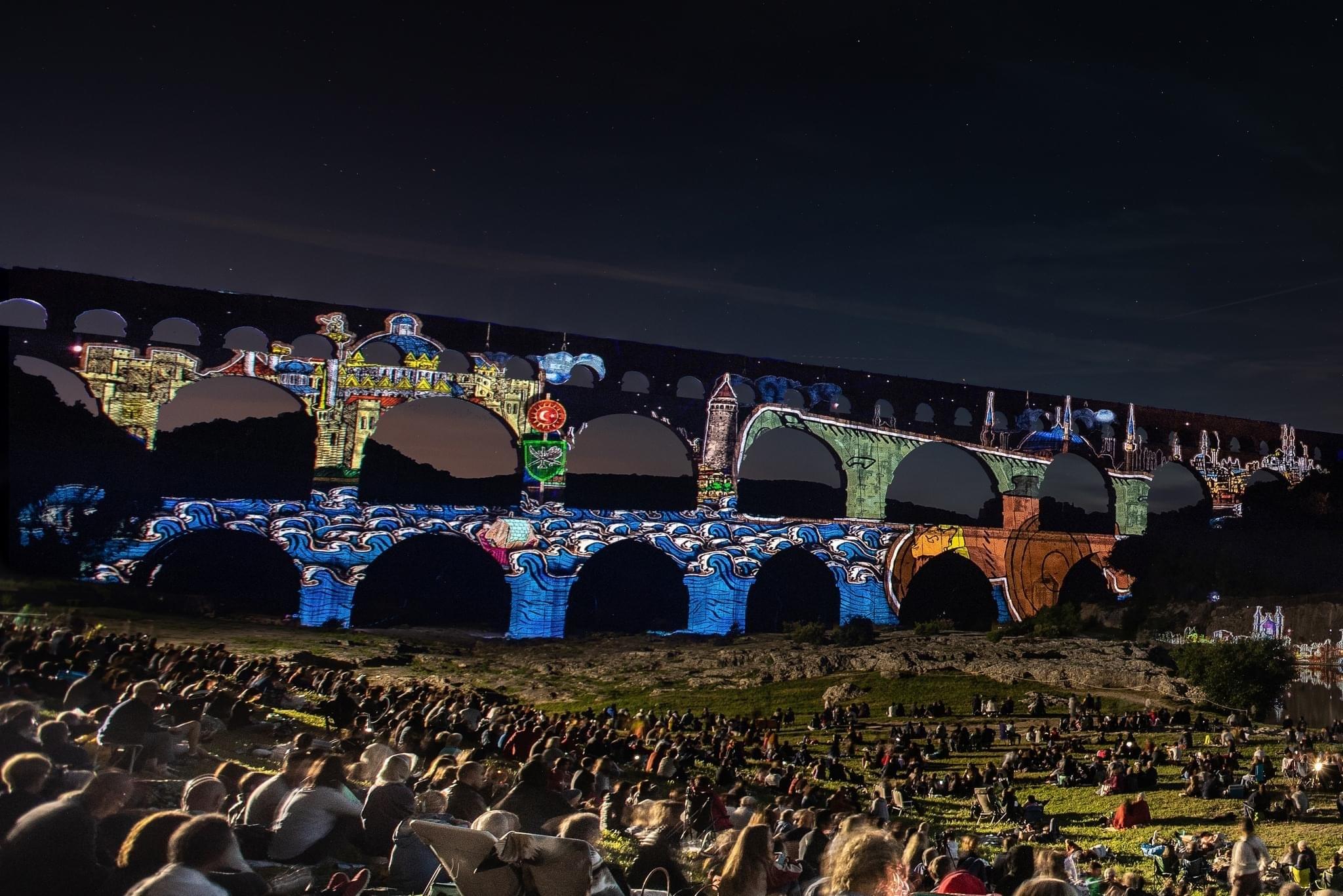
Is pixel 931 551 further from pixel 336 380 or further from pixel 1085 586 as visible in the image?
pixel 336 380

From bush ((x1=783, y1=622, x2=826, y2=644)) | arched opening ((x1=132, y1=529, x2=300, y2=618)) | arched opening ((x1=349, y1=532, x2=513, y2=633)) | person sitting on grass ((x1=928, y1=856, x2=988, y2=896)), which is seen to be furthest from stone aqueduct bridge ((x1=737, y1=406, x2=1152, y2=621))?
person sitting on grass ((x1=928, y1=856, x2=988, y2=896))

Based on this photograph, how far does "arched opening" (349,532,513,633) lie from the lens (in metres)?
38.1

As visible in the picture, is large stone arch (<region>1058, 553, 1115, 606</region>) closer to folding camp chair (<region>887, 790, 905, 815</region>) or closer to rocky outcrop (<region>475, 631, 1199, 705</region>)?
rocky outcrop (<region>475, 631, 1199, 705</region>)

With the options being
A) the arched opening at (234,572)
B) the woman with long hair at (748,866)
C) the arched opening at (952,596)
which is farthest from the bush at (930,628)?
the woman with long hair at (748,866)

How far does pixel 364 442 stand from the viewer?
31234 mm

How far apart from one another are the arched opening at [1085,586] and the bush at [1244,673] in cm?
1576

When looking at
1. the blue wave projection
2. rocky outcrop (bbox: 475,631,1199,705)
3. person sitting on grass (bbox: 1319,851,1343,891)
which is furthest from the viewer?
the blue wave projection

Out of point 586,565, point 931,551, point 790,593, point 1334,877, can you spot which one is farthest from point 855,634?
point 1334,877

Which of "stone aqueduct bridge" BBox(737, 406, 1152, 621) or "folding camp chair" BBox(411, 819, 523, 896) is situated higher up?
"stone aqueduct bridge" BBox(737, 406, 1152, 621)

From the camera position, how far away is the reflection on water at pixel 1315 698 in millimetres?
24938

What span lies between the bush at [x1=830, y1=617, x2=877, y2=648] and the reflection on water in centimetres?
1193

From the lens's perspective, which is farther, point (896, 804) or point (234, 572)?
point (234, 572)

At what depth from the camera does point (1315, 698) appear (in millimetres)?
27438

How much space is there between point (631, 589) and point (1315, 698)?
82.1 feet
